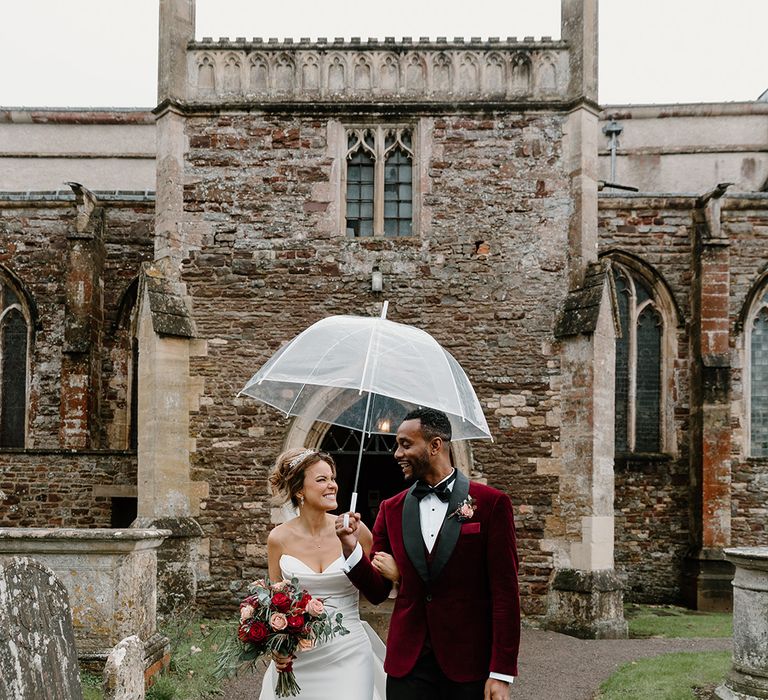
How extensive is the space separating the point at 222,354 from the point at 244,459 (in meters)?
1.47

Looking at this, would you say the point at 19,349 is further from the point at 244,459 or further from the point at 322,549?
the point at 322,549

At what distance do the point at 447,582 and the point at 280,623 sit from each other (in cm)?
80

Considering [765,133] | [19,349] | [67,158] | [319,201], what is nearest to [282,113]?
[319,201]

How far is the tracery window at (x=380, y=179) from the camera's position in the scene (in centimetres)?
1221

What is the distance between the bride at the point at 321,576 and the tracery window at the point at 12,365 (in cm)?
1237

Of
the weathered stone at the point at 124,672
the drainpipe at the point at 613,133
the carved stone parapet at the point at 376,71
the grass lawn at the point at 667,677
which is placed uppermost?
the drainpipe at the point at 613,133

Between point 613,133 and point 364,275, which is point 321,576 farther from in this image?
point 613,133

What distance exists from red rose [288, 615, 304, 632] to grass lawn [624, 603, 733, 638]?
840 cm

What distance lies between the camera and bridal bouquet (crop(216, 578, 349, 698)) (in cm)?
398

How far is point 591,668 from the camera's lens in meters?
8.97

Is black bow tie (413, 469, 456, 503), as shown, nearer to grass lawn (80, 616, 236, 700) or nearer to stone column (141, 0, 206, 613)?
grass lawn (80, 616, 236, 700)

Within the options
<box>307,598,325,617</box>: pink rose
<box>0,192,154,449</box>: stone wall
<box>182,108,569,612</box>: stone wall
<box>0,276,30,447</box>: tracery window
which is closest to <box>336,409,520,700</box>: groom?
<box>307,598,325,617</box>: pink rose

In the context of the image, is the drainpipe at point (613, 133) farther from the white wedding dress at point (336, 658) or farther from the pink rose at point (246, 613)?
the pink rose at point (246, 613)

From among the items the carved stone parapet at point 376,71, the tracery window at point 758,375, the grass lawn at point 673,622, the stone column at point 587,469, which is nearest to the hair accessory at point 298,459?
the stone column at point 587,469
